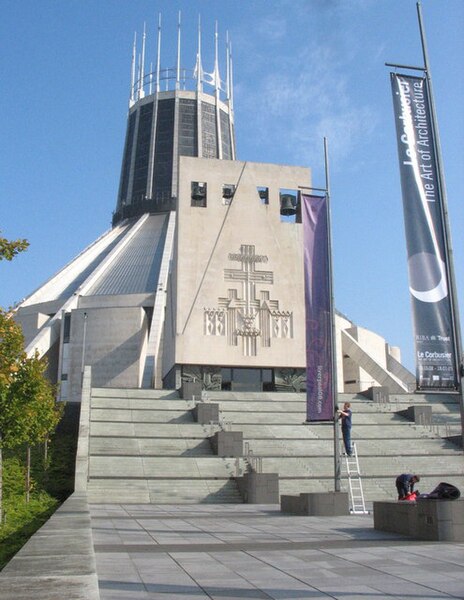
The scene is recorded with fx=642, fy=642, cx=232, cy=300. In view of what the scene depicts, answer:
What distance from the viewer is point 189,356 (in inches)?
1153

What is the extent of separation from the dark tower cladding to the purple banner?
4815 centimetres

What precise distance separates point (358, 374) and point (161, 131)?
34260mm

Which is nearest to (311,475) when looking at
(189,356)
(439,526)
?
(439,526)

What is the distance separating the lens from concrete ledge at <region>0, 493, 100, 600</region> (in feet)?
11.9

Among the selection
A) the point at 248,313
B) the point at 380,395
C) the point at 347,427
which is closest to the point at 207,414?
the point at 347,427

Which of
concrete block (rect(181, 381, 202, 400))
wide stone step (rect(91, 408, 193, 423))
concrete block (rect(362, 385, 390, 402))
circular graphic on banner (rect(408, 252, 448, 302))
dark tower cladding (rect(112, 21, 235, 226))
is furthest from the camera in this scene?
dark tower cladding (rect(112, 21, 235, 226))

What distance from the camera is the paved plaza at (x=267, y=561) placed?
5.27 metres

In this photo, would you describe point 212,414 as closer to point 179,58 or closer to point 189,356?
point 189,356

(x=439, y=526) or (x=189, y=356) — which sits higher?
(x=189, y=356)

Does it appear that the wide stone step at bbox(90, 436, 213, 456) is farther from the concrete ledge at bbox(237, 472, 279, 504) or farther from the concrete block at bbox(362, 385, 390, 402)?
the concrete block at bbox(362, 385, 390, 402)

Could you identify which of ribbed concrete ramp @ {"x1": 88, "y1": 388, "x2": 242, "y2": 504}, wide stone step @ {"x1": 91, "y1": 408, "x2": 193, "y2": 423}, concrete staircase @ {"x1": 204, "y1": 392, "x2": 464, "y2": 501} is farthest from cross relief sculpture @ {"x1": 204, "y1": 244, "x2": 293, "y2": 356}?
wide stone step @ {"x1": 91, "y1": 408, "x2": 193, "y2": 423}

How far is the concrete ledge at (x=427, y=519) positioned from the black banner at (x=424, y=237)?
1.62m

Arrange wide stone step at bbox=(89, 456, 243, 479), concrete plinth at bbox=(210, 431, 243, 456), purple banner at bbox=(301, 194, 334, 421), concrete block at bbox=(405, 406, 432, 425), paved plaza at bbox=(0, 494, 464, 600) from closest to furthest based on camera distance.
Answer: paved plaza at bbox=(0, 494, 464, 600), purple banner at bbox=(301, 194, 334, 421), wide stone step at bbox=(89, 456, 243, 479), concrete plinth at bbox=(210, 431, 243, 456), concrete block at bbox=(405, 406, 432, 425)

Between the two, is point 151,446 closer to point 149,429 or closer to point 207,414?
point 149,429
